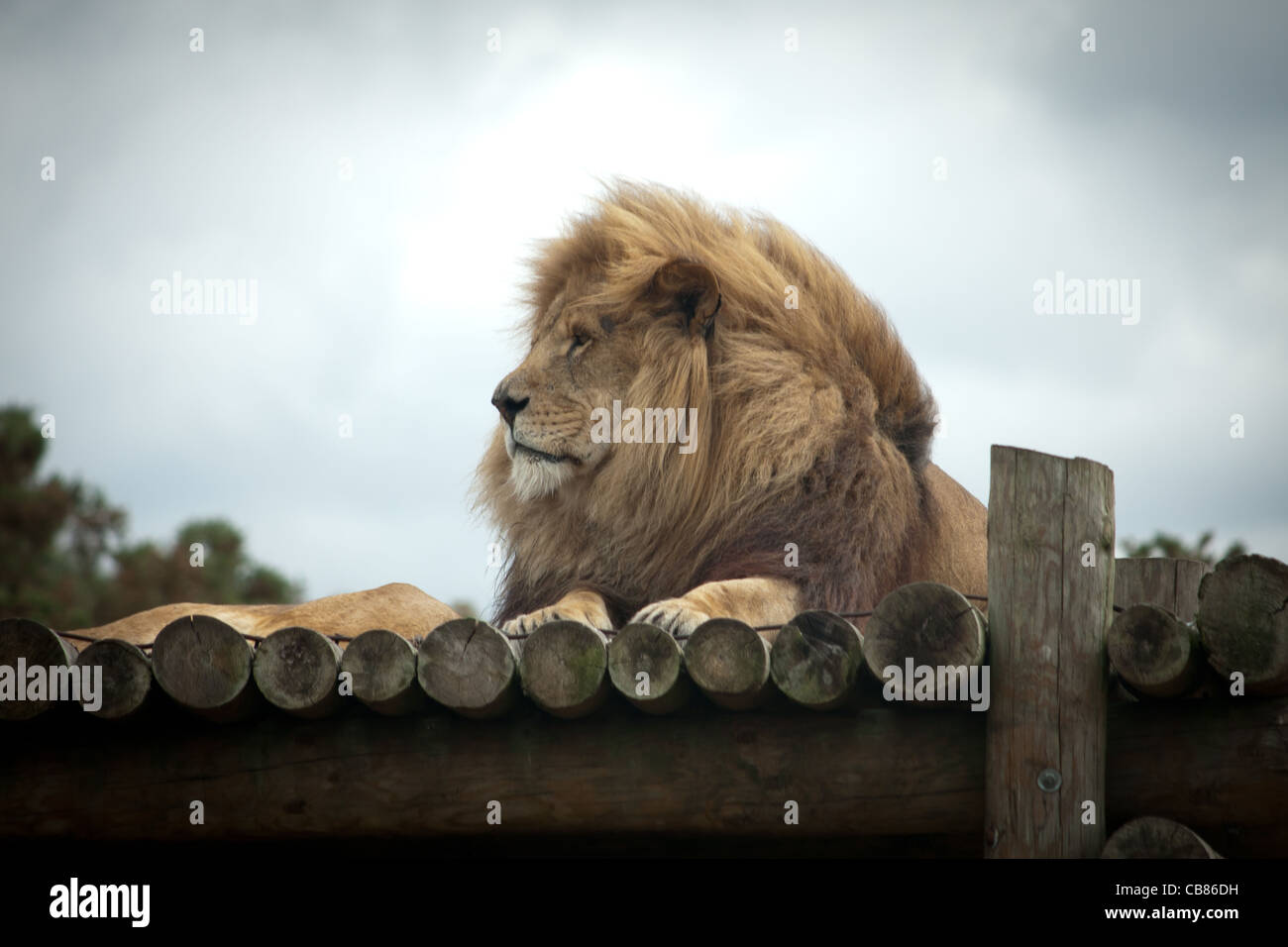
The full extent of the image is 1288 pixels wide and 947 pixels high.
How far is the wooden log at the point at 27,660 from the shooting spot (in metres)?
3.36

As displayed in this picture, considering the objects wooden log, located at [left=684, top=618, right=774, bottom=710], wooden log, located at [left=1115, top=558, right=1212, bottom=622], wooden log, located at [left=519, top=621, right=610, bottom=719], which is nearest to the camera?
wooden log, located at [left=684, top=618, right=774, bottom=710]

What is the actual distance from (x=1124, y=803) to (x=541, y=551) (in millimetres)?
2137

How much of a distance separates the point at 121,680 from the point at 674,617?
1379 mm

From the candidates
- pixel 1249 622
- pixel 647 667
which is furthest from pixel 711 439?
pixel 1249 622

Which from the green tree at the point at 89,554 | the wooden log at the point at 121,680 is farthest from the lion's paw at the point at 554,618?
the green tree at the point at 89,554

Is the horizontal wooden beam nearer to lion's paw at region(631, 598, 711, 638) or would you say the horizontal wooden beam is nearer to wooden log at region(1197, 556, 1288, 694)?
wooden log at region(1197, 556, 1288, 694)

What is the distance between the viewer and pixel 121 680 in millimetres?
3381

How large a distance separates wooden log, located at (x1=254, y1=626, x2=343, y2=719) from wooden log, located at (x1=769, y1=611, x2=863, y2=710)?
1.05 metres

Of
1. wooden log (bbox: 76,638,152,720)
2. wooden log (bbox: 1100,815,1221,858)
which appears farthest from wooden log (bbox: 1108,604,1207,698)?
wooden log (bbox: 76,638,152,720)

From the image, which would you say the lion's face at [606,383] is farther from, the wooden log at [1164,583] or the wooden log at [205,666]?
the wooden log at [1164,583]

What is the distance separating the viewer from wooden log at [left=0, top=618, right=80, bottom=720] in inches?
132

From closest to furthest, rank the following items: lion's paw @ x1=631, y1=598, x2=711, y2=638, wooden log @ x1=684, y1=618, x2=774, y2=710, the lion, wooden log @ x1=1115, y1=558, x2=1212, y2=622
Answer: wooden log @ x1=684, y1=618, x2=774, y2=710
lion's paw @ x1=631, y1=598, x2=711, y2=638
the lion
wooden log @ x1=1115, y1=558, x2=1212, y2=622
